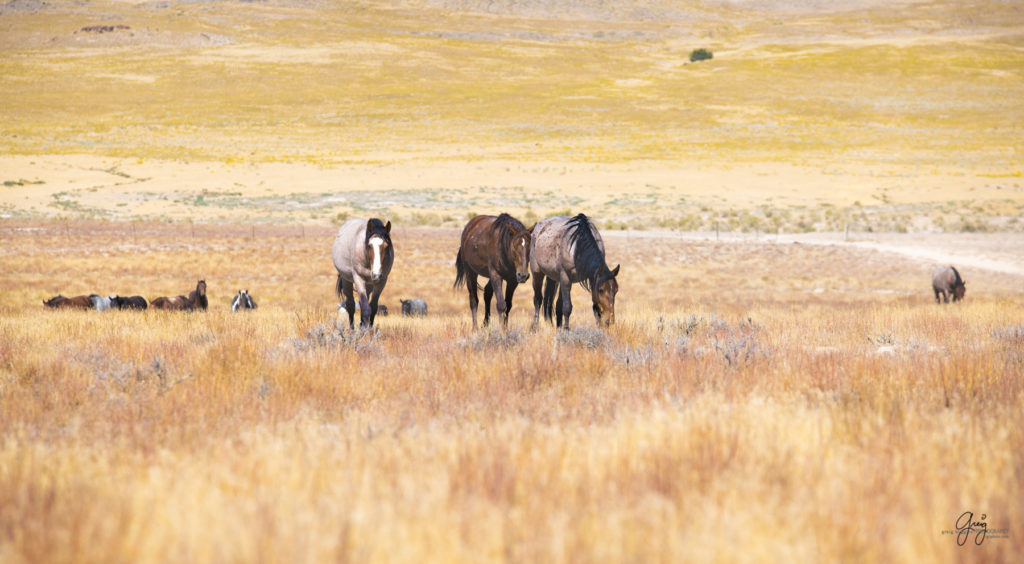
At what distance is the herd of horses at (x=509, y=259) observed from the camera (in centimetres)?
1026


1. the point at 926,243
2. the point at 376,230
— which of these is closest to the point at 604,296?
the point at 376,230

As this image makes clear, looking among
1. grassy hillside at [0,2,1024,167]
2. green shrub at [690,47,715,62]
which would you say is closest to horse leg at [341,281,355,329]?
grassy hillside at [0,2,1024,167]

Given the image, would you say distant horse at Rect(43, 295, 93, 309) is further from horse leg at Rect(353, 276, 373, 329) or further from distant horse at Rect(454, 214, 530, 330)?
distant horse at Rect(454, 214, 530, 330)

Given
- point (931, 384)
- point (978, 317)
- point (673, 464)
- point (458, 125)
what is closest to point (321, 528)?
point (673, 464)

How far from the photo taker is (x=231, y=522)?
10.5 feet

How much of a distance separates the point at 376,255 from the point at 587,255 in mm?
2796

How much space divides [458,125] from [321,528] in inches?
3396

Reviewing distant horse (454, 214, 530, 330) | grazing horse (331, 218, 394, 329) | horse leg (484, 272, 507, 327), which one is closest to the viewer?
grazing horse (331, 218, 394, 329)

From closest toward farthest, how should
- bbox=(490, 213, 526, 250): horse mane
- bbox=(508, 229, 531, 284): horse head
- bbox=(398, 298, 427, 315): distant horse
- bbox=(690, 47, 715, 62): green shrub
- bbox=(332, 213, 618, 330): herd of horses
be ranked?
bbox=(332, 213, 618, 330): herd of horses < bbox=(508, 229, 531, 284): horse head < bbox=(490, 213, 526, 250): horse mane < bbox=(398, 298, 427, 315): distant horse < bbox=(690, 47, 715, 62): green shrub

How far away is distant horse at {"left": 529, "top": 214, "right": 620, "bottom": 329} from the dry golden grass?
0.83 m

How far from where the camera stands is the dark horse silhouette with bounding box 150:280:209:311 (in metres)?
16.6

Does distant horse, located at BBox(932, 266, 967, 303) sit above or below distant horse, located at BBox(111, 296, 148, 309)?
below

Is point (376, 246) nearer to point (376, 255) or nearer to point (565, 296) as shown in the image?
point (376, 255)

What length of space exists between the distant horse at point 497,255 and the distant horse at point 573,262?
0.39 m
